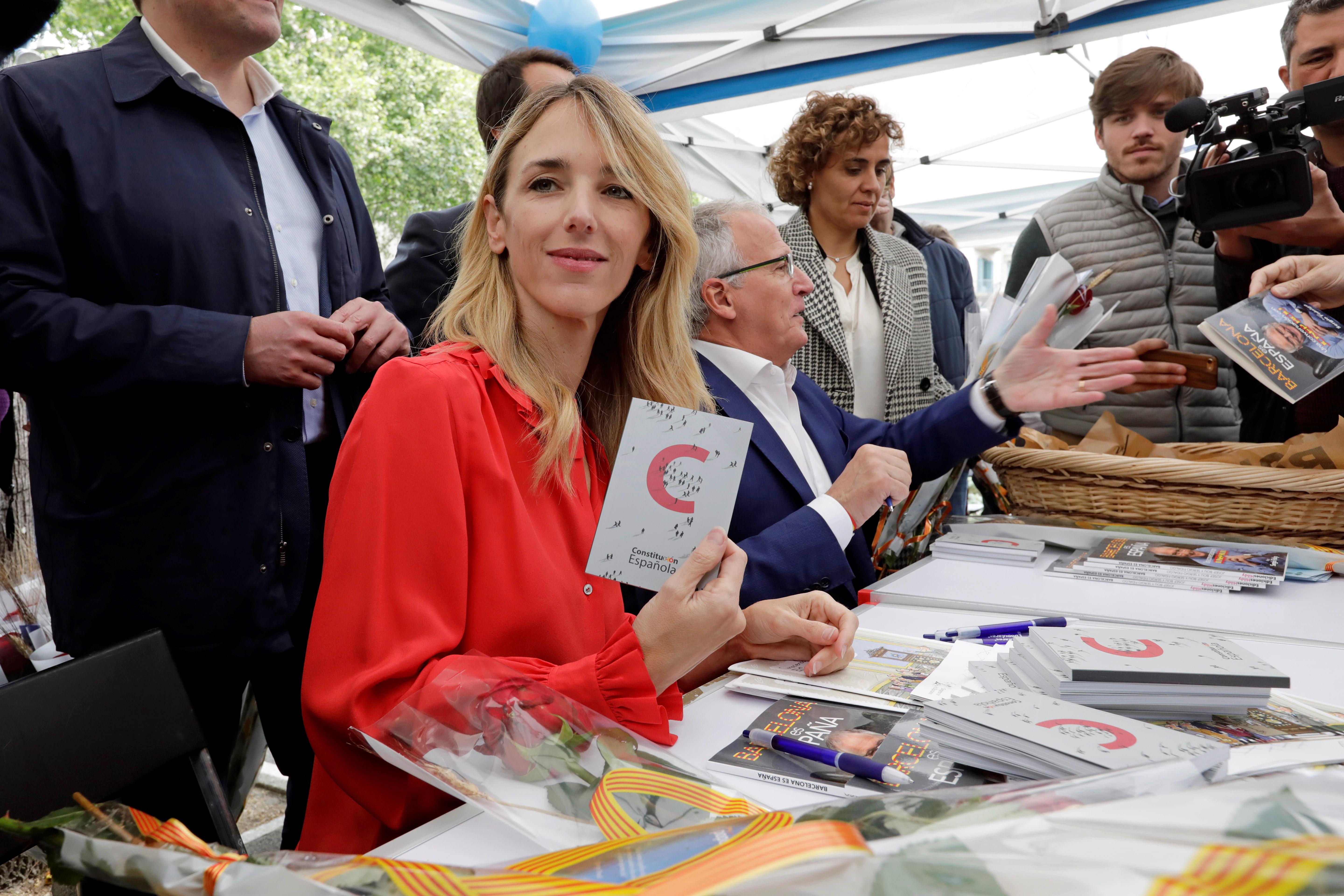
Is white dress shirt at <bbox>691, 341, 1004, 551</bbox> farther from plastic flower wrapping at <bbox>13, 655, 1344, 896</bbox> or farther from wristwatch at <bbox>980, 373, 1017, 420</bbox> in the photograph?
plastic flower wrapping at <bbox>13, 655, 1344, 896</bbox>

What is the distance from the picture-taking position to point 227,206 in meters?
1.52

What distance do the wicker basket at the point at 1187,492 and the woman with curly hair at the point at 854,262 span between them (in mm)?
783

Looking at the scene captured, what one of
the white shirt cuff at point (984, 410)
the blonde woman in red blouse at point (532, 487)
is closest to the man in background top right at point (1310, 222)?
the white shirt cuff at point (984, 410)

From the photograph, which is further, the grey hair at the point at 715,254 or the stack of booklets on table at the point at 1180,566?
the grey hair at the point at 715,254

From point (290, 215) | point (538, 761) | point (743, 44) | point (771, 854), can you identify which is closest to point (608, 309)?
point (290, 215)

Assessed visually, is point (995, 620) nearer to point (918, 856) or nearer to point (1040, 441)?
point (1040, 441)

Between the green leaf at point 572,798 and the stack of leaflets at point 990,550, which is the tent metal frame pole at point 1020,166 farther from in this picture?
the green leaf at point 572,798

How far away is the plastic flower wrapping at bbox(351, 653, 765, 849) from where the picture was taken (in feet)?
2.40

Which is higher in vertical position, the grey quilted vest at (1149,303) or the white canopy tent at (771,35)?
the white canopy tent at (771,35)

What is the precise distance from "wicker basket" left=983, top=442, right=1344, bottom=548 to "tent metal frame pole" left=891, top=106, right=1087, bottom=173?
418cm

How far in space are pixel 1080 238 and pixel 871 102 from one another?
767 millimetres

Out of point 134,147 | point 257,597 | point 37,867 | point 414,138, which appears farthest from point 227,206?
point 414,138

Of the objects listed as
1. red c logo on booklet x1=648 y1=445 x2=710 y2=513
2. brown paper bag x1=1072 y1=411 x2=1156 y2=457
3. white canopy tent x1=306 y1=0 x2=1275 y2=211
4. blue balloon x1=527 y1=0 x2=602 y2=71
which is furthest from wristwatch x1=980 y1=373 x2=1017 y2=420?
blue balloon x1=527 y1=0 x2=602 y2=71

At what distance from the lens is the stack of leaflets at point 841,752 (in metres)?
0.90
